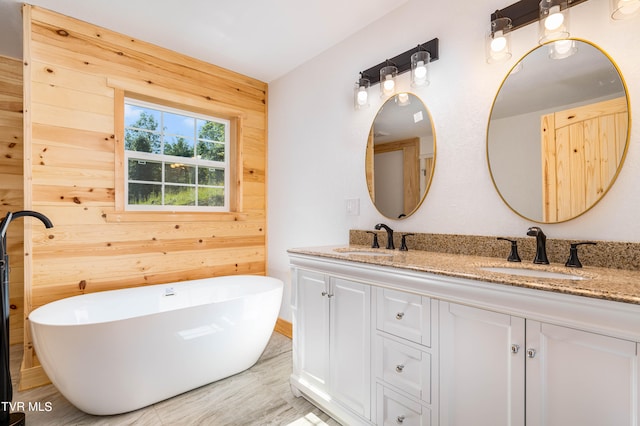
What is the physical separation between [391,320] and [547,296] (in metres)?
0.66

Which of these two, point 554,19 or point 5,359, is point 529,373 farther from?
point 5,359

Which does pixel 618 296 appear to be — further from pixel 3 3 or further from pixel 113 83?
pixel 3 3

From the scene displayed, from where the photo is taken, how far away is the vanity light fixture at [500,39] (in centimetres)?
160

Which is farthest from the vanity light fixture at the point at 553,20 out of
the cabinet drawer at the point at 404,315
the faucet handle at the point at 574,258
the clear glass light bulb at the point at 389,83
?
the cabinet drawer at the point at 404,315

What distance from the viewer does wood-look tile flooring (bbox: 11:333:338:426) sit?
5.86 ft

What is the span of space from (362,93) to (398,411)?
202 cm

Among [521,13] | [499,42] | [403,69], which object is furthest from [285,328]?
[521,13]

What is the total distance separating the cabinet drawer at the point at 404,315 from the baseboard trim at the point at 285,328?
1.77m

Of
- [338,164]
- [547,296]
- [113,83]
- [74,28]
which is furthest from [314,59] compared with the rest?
[547,296]

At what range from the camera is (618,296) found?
84 cm

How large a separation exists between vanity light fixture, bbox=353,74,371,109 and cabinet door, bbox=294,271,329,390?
4.34ft

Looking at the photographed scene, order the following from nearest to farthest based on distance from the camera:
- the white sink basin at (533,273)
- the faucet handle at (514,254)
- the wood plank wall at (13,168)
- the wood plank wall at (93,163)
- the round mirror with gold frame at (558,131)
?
the white sink basin at (533,273) → the round mirror with gold frame at (558,131) → the faucet handle at (514,254) → the wood plank wall at (93,163) → the wood plank wall at (13,168)

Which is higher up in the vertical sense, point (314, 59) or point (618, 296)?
point (314, 59)

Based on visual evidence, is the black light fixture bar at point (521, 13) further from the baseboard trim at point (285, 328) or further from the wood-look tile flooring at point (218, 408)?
the baseboard trim at point (285, 328)
